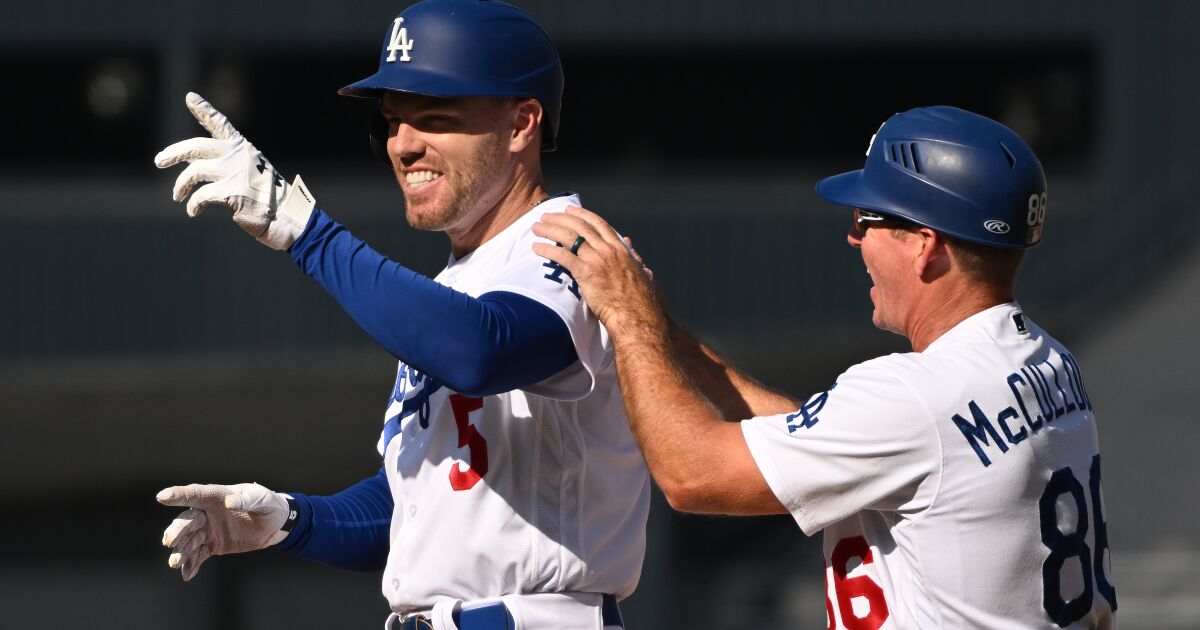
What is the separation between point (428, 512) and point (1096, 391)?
10775mm

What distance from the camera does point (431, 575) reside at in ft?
10.1

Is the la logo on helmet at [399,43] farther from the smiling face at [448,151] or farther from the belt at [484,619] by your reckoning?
the belt at [484,619]

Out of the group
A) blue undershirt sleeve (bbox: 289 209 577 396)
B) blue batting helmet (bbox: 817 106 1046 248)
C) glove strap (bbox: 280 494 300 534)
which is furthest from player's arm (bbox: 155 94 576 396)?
glove strap (bbox: 280 494 300 534)

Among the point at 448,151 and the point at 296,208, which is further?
the point at 448,151

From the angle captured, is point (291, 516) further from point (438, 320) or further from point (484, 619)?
point (438, 320)

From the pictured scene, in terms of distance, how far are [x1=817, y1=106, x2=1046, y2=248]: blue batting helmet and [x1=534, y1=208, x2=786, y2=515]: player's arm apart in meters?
0.44

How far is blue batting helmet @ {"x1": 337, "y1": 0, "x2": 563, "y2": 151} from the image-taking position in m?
3.13

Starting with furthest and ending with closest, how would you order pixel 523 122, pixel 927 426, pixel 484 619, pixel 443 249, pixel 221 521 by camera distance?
pixel 443 249, pixel 221 521, pixel 523 122, pixel 484 619, pixel 927 426

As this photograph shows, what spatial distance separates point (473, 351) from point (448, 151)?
60cm

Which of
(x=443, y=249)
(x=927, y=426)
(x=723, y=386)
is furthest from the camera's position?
(x=443, y=249)

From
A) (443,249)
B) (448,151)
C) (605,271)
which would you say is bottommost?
(605,271)

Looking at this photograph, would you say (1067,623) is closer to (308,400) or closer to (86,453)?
(308,400)

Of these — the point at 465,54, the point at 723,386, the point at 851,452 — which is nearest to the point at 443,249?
the point at 723,386

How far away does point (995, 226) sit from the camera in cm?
286
